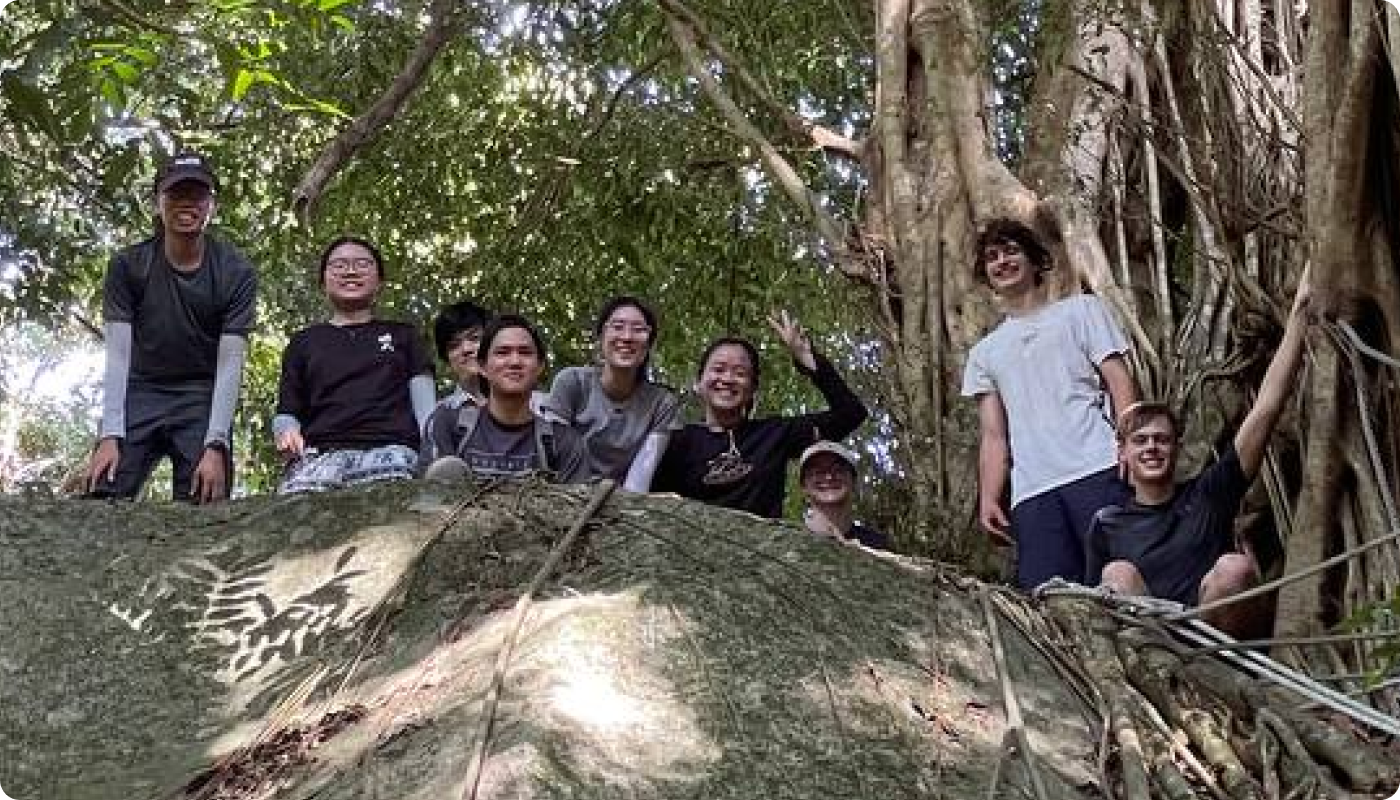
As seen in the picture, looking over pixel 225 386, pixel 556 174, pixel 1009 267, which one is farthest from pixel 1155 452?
pixel 556 174

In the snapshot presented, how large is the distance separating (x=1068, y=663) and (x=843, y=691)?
0.51m

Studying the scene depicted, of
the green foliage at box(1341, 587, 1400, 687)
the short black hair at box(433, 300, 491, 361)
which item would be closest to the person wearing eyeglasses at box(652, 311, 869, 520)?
the short black hair at box(433, 300, 491, 361)

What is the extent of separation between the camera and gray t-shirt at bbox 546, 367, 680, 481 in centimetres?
476

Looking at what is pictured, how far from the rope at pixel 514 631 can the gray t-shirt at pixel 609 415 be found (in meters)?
1.42

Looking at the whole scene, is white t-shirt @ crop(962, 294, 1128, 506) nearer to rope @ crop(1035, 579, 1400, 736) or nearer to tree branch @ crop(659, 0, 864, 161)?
rope @ crop(1035, 579, 1400, 736)

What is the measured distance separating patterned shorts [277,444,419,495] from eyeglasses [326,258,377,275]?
1.68 ft

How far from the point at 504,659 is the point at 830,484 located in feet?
7.72

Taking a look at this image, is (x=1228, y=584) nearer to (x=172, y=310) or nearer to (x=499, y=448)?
(x=499, y=448)

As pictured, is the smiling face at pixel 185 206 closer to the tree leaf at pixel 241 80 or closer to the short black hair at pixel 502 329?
the short black hair at pixel 502 329

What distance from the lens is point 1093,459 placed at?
14.6 feet

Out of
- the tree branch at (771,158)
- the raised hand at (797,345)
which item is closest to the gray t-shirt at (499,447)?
the raised hand at (797,345)

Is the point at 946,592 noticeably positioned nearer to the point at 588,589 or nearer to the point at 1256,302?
the point at 588,589

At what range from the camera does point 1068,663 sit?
304 cm

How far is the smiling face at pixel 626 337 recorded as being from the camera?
4.77 metres
